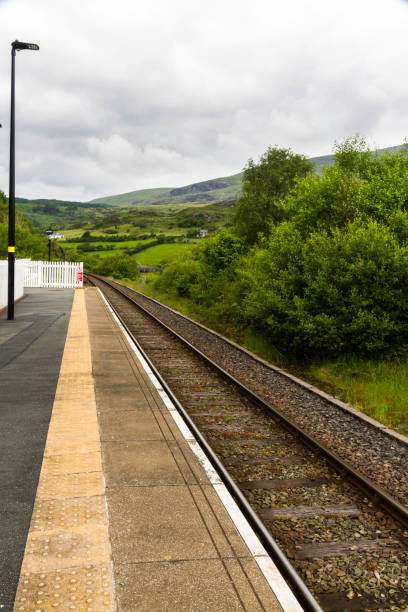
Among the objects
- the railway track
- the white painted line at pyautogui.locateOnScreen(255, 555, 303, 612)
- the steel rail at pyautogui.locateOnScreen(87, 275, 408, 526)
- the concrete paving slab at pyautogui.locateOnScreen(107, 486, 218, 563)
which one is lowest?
the railway track

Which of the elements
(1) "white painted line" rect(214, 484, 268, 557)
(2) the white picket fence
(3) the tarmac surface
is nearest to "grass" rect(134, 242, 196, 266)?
(2) the white picket fence

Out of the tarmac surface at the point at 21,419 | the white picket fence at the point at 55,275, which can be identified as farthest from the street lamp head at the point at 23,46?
the white picket fence at the point at 55,275

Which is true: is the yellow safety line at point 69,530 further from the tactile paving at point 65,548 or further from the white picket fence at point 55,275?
the white picket fence at point 55,275

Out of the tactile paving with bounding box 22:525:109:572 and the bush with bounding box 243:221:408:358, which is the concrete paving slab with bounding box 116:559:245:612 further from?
the bush with bounding box 243:221:408:358

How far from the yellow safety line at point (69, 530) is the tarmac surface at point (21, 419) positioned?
93mm

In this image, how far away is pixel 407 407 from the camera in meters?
8.99

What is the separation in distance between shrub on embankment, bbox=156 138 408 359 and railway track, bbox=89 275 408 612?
4.39 meters

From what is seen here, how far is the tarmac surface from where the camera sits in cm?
373

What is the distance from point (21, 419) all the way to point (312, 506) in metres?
4.43

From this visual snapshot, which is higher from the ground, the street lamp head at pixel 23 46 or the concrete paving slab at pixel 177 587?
the street lamp head at pixel 23 46

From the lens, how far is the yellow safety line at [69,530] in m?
3.13

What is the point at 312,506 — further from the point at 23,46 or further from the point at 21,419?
the point at 23,46

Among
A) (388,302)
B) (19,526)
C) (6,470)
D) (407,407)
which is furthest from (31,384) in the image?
(388,302)

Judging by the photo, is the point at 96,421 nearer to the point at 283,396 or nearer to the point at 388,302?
the point at 283,396
